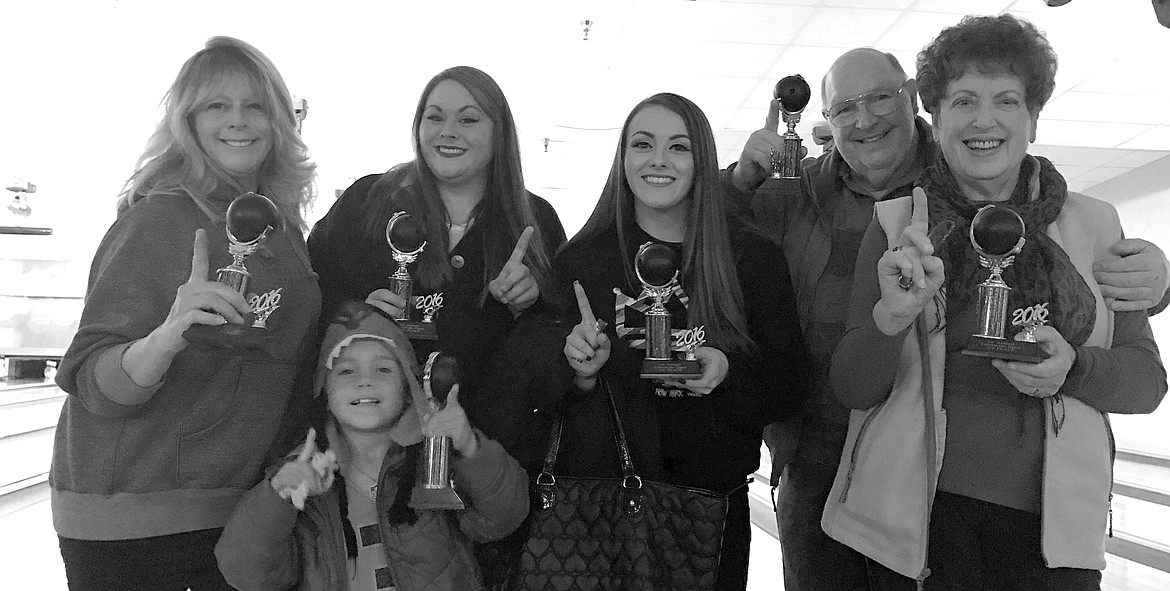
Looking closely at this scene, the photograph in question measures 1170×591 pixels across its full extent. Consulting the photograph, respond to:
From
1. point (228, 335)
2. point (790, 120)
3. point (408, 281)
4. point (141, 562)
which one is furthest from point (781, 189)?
point (141, 562)

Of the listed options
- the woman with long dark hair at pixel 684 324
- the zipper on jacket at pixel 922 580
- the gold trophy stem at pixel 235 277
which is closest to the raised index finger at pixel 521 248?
the woman with long dark hair at pixel 684 324

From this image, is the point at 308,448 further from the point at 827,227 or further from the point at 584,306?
the point at 827,227

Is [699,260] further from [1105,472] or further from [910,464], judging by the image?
[1105,472]

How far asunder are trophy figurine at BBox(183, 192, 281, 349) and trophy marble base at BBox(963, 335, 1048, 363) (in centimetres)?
134

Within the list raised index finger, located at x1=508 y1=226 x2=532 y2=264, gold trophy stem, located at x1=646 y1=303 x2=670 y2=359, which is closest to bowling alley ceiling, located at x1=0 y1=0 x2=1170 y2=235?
raised index finger, located at x1=508 y1=226 x2=532 y2=264

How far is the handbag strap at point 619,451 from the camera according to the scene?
1745mm

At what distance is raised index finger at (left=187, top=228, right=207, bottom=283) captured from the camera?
159 cm

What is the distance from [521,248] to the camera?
193cm

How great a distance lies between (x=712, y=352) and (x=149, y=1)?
5.27 m

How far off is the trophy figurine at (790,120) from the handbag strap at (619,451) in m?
0.83

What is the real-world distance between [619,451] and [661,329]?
0.28 metres

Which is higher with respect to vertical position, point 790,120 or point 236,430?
point 790,120

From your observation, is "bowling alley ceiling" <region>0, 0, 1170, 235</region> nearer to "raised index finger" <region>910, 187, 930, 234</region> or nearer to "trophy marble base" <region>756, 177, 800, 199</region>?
"trophy marble base" <region>756, 177, 800, 199</region>

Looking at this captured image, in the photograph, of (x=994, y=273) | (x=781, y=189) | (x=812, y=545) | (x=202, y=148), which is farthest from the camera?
(x=781, y=189)
